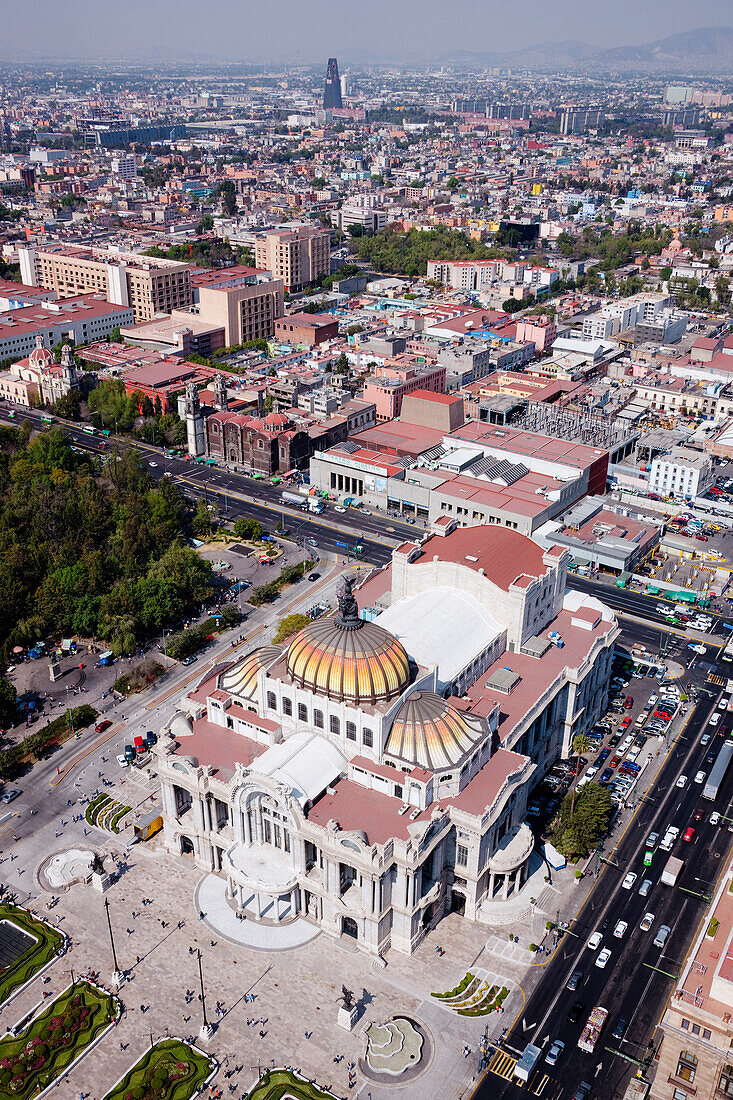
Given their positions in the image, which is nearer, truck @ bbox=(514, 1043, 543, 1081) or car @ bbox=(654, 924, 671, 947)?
truck @ bbox=(514, 1043, 543, 1081)

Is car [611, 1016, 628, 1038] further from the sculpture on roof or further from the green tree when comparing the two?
the green tree

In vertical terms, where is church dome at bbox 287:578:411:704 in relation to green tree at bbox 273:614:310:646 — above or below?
above

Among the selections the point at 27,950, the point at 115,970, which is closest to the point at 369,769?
the point at 115,970

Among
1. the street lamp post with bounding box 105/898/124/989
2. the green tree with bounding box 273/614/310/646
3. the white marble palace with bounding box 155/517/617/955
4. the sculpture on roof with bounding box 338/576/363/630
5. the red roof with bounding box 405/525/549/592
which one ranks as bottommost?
the street lamp post with bounding box 105/898/124/989

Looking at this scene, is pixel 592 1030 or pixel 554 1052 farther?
pixel 592 1030

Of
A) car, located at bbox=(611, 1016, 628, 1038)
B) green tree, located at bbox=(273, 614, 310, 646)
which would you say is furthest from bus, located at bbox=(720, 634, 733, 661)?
car, located at bbox=(611, 1016, 628, 1038)

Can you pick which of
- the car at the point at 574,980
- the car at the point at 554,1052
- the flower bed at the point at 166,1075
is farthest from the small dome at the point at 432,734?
the flower bed at the point at 166,1075

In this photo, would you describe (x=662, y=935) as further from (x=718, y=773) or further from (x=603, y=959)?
(x=718, y=773)

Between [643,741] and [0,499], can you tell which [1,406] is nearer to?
[0,499]
